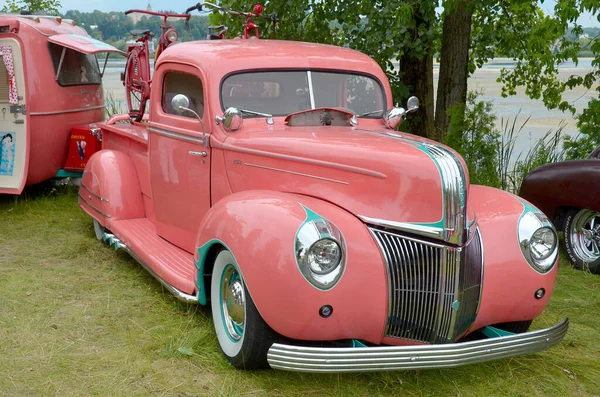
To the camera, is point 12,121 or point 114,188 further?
point 12,121

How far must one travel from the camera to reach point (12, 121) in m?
7.96

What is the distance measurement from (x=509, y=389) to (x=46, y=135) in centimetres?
606

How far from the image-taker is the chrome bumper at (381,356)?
326cm

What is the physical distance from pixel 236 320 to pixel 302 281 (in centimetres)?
77

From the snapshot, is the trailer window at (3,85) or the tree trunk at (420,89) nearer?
the trailer window at (3,85)

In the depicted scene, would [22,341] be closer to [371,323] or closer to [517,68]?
[371,323]

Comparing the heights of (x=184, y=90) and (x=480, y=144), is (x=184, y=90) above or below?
above

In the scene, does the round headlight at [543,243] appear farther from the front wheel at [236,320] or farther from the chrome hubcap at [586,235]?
the chrome hubcap at [586,235]

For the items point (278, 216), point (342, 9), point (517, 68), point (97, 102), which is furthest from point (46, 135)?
point (517, 68)

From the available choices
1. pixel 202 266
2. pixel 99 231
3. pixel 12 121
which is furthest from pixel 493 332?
pixel 12 121

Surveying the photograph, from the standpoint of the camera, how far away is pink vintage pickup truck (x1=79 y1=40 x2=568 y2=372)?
3.42 m

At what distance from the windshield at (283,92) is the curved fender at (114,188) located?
1.80 metres

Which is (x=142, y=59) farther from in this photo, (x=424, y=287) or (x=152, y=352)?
(x=424, y=287)

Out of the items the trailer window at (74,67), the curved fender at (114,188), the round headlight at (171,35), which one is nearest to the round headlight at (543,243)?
the curved fender at (114,188)
